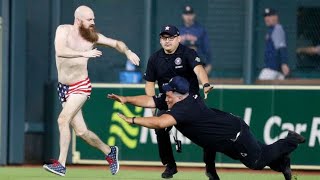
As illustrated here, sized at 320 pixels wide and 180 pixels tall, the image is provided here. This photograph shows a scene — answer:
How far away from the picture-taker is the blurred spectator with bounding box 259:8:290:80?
15.9m

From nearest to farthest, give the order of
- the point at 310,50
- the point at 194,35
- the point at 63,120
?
the point at 63,120, the point at 310,50, the point at 194,35

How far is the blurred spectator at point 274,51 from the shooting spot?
1585 cm

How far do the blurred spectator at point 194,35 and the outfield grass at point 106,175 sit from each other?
1.99 m

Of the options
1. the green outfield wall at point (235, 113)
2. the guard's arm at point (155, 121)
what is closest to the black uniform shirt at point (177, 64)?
the guard's arm at point (155, 121)

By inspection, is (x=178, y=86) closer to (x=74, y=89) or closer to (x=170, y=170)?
(x=170, y=170)

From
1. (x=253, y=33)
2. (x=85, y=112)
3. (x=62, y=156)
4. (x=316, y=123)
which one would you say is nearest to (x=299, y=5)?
(x=253, y=33)

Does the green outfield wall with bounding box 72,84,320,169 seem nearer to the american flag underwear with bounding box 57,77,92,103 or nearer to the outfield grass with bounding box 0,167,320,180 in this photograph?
the outfield grass with bounding box 0,167,320,180

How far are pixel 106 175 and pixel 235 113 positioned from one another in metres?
2.64

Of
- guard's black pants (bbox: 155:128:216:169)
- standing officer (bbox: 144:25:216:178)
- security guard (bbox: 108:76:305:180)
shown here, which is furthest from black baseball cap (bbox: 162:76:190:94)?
guard's black pants (bbox: 155:128:216:169)

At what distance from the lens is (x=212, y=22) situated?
16031 mm

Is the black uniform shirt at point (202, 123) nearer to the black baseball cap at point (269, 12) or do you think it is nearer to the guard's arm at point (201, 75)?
the guard's arm at point (201, 75)

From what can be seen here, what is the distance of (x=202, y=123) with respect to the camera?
11.1 m

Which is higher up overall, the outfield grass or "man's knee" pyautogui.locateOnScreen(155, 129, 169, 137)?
"man's knee" pyautogui.locateOnScreen(155, 129, 169, 137)

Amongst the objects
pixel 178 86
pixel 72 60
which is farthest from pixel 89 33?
pixel 178 86
